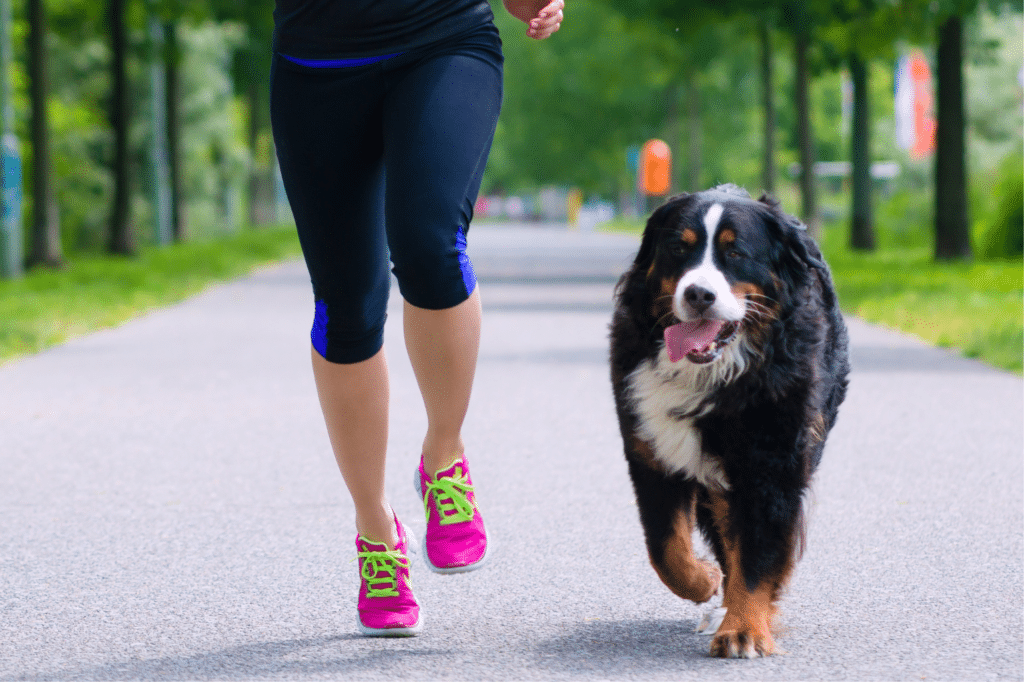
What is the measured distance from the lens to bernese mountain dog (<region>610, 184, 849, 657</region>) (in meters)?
3.55

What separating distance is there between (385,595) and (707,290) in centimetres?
102

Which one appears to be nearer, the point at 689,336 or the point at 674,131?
the point at 689,336

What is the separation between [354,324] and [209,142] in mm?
41063

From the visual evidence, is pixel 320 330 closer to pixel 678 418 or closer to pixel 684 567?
pixel 678 418

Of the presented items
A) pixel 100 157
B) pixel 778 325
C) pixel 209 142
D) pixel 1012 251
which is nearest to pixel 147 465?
pixel 778 325

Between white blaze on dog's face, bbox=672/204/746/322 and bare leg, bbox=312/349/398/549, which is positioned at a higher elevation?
white blaze on dog's face, bbox=672/204/746/322

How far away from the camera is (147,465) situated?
6.50 meters

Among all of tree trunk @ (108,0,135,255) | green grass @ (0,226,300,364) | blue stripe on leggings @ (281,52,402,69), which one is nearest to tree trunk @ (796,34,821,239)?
green grass @ (0,226,300,364)

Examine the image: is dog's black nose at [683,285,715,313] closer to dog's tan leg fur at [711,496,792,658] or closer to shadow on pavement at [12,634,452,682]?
dog's tan leg fur at [711,496,792,658]

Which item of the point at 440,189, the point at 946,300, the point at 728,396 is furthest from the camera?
the point at 946,300

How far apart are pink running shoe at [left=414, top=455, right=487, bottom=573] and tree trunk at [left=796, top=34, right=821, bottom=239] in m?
25.0

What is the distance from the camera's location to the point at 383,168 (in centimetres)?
368

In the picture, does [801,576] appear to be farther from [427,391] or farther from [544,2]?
[544,2]

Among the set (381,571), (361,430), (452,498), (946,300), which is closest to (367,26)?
(361,430)
